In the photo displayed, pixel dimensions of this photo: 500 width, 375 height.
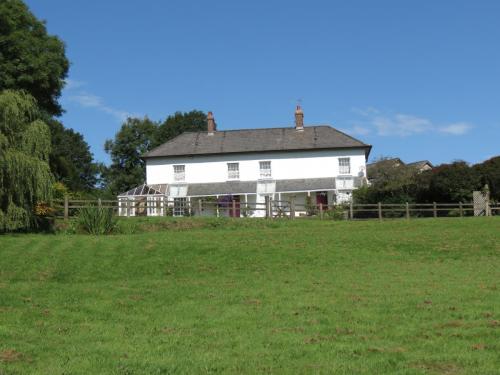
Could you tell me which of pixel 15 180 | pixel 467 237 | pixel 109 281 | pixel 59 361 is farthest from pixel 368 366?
pixel 15 180

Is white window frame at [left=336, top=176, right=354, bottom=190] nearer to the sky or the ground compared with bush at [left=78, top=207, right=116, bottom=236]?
nearer to the sky

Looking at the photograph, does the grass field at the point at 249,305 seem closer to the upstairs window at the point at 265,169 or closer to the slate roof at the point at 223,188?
the slate roof at the point at 223,188

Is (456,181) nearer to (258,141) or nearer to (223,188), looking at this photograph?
(258,141)

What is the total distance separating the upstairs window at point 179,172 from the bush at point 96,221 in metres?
24.7

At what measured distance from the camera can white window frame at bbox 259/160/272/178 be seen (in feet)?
170

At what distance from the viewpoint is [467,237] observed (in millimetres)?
24062

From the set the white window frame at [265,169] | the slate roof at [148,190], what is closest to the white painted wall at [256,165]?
the white window frame at [265,169]

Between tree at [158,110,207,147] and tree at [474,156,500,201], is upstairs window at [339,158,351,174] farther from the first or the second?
tree at [158,110,207,147]

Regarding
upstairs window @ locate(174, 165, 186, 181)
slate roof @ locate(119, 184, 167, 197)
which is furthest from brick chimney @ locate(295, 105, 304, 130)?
slate roof @ locate(119, 184, 167, 197)

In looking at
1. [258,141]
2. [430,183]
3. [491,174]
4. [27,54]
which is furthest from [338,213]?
[27,54]

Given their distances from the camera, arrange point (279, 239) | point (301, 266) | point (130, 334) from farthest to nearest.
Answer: point (279, 239)
point (301, 266)
point (130, 334)

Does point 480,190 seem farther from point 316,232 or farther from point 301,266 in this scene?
point 301,266

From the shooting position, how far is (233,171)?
52.4m

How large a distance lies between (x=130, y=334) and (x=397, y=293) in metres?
5.98
